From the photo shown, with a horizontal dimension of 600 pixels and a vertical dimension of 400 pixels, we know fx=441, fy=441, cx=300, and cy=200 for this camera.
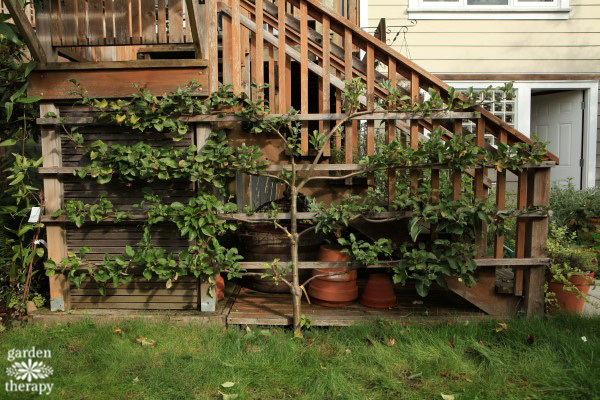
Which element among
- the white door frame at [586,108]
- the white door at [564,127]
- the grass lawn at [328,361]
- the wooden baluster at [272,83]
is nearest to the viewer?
the grass lawn at [328,361]

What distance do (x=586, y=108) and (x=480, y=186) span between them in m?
4.47

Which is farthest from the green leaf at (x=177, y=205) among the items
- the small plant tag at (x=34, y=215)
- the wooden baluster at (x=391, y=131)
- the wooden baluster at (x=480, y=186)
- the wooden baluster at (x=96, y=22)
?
the wooden baluster at (x=480, y=186)

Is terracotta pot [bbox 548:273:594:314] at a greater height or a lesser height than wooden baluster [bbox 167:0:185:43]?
lesser

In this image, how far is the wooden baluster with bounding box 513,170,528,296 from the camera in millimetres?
3074

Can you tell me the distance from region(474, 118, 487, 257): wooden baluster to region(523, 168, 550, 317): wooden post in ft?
1.09

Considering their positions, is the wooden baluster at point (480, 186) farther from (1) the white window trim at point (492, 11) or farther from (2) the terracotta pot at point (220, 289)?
(1) the white window trim at point (492, 11)

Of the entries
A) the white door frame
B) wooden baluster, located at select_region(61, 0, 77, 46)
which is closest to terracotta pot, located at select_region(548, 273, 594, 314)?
the white door frame

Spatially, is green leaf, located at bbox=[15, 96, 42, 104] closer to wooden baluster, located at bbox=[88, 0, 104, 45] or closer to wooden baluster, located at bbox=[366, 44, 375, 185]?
wooden baluster, located at bbox=[88, 0, 104, 45]

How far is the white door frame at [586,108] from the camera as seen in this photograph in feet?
20.1

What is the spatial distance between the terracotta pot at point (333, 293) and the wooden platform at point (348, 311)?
5cm

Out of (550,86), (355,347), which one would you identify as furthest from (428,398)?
(550,86)

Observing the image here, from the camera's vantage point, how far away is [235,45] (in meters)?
3.03

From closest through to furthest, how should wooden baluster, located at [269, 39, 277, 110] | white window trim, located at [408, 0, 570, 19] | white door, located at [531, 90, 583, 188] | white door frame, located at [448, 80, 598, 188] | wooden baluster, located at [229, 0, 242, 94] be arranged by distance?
wooden baluster, located at [229, 0, 242, 94] < wooden baluster, located at [269, 39, 277, 110] < white window trim, located at [408, 0, 570, 19] < white door frame, located at [448, 80, 598, 188] < white door, located at [531, 90, 583, 188]

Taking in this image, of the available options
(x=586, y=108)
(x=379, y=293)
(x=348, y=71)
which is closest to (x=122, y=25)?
(x=348, y=71)
